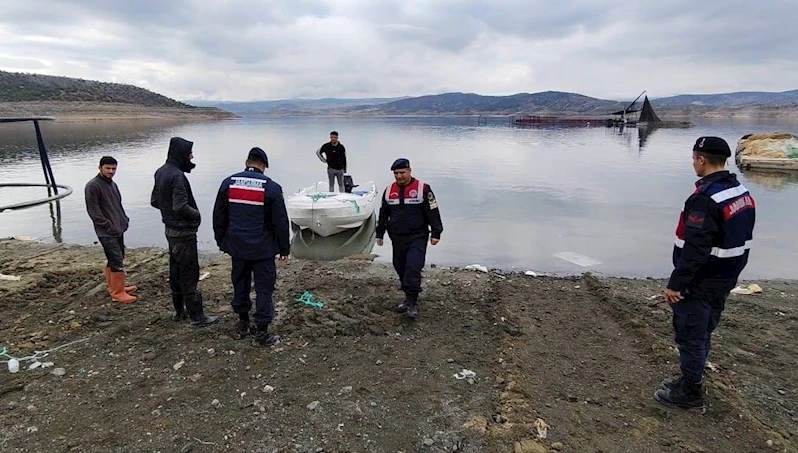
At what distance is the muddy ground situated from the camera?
346 cm

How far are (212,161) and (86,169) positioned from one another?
566 cm

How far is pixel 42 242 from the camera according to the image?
9914 mm

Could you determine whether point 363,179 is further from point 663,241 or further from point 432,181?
point 663,241

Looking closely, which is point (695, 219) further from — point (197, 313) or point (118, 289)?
point (118, 289)

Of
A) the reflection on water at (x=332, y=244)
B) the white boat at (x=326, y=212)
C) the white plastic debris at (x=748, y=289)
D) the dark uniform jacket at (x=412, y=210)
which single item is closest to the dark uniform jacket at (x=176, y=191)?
the dark uniform jacket at (x=412, y=210)

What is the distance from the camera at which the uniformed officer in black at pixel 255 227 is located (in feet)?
14.9

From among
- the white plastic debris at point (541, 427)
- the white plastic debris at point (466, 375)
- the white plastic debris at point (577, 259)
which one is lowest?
the white plastic debris at point (577, 259)

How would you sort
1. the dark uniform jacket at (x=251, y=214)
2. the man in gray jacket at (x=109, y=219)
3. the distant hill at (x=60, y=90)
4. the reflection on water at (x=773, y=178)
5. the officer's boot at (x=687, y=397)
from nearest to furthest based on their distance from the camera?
the officer's boot at (x=687, y=397)
the dark uniform jacket at (x=251, y=214)
the man in gray jacket at (x=109, y=219)
the reflection on water at (x=773, y=178)
the distant hill at (x=60, y=90)

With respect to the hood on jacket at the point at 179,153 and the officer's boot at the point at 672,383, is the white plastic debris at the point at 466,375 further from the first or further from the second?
the hood on jacket at the point at 179,153

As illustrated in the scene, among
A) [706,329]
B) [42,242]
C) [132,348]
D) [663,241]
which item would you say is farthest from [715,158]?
[42,242]

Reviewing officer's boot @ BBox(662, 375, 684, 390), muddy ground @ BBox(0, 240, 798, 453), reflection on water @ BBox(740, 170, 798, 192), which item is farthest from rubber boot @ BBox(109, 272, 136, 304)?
reflection on water @ BBox(740, 170, 798, 192)

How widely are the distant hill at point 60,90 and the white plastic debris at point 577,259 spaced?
95.5 meters

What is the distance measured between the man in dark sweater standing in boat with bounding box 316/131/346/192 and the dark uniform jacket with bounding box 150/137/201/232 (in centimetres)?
772

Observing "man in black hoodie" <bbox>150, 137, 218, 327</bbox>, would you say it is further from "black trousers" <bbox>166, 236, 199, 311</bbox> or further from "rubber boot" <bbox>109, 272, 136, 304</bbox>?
"rubber boot" <bbox>109, 272, 136, 304</bbox>
